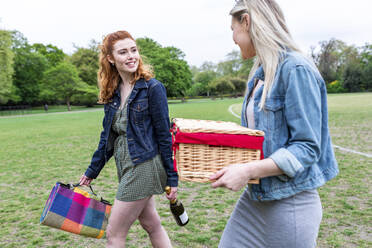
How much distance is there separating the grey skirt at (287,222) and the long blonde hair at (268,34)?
51 centimetres

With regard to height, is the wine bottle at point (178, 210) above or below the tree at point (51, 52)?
below

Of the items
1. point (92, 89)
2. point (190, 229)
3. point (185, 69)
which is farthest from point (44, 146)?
point (185, 69)

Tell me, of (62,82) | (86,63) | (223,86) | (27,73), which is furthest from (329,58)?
(27,73)

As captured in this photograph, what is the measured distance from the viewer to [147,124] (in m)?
2.71

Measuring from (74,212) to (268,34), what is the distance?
6.86 feet

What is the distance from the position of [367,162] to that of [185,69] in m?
66.2

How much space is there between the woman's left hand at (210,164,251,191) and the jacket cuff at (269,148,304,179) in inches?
5.4

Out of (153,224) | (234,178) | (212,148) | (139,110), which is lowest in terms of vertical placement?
(153,224)

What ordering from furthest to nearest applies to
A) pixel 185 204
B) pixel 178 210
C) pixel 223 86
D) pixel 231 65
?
pixel 231 65 → pixel 223 86 → pixel 185 204 → pixel 178 210

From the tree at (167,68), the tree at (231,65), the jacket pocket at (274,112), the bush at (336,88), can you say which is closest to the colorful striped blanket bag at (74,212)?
the jacket pocket at (274,112)

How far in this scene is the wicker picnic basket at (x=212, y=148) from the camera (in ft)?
5.03

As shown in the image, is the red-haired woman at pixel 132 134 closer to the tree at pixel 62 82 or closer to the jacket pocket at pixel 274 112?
the jacket pocket at pixel 274 112

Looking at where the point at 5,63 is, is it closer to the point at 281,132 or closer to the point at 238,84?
the point at 238,84

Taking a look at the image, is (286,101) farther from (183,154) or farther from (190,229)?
(190,229)
